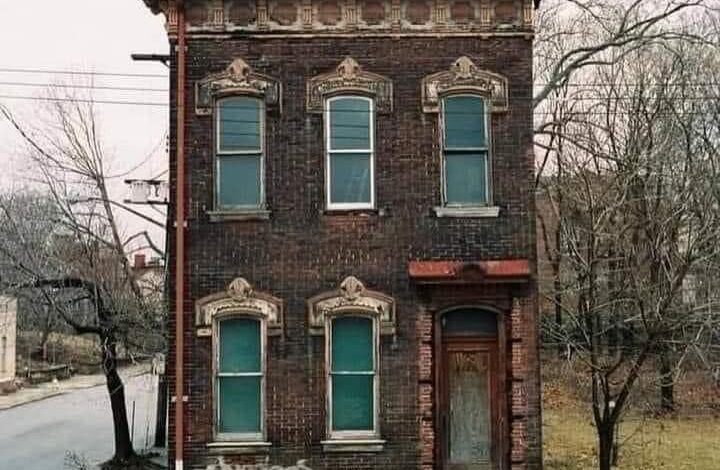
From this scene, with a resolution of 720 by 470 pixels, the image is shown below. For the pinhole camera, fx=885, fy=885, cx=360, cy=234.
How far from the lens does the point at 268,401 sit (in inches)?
563

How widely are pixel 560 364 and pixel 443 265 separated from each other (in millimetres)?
20487

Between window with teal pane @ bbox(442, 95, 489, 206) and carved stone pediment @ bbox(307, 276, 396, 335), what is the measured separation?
6.77 ft

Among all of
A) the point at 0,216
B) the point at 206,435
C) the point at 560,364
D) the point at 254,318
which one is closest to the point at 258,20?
the point at 254,318

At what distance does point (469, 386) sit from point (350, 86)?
531cm

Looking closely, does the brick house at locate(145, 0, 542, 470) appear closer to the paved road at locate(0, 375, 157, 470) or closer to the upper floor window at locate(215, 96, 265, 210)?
the upper floor window at locate(215, 96, 265, 210)

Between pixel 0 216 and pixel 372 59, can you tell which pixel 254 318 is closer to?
pixel 372 59

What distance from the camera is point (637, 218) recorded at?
19.8m

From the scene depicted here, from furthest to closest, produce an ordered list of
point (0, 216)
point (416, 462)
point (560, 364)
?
point (560, 364), point (0, 216), point (416, 462)

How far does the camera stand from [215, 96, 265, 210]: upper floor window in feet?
48.4

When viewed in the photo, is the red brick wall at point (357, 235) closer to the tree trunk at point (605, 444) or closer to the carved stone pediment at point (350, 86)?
the carved stone pediment at point (350, 86)

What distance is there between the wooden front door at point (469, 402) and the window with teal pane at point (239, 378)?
304 centimetres

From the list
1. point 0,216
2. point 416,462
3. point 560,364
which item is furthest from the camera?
point 560,364

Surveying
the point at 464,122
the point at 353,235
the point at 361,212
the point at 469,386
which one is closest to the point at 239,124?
the point at 361,212

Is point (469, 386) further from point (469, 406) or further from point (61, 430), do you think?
point (61, 430)
